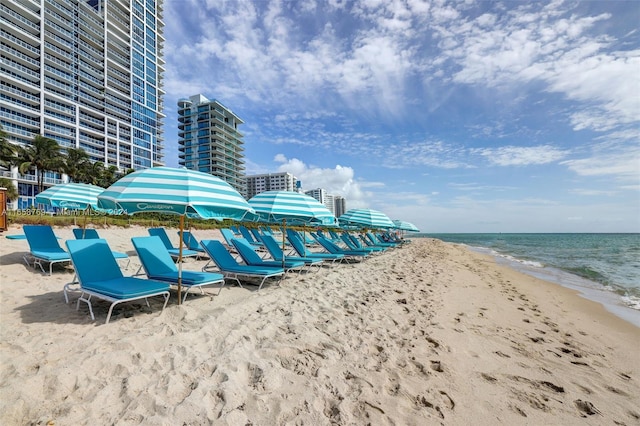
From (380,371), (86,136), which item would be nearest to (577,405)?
(380,371)

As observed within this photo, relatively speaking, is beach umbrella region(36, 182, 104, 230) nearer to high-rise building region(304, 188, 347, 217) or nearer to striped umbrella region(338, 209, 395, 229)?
striped umbrella region(338, 209, 395, 229)

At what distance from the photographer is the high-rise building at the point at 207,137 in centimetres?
7112

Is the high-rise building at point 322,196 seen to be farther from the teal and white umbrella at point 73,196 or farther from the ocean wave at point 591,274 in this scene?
the teal and white umbrella at point 73,196

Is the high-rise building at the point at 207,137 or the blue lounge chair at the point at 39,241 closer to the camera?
the blue lounge chair at the point at 39,241

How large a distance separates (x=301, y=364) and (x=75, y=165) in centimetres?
4552

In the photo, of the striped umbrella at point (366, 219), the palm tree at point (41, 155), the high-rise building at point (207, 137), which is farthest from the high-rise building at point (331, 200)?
the striped umbrella at point (366, 219)

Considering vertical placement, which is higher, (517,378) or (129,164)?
(129,164)

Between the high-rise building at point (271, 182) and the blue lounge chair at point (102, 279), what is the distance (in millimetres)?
97471

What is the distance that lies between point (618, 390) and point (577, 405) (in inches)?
27.1

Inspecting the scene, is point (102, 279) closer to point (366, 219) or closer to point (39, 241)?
point (39, 241)

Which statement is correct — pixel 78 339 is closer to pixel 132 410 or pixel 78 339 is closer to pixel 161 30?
pixel 132 410

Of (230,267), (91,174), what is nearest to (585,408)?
(230,267)

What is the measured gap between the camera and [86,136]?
5125cm

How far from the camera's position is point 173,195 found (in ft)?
11.3
